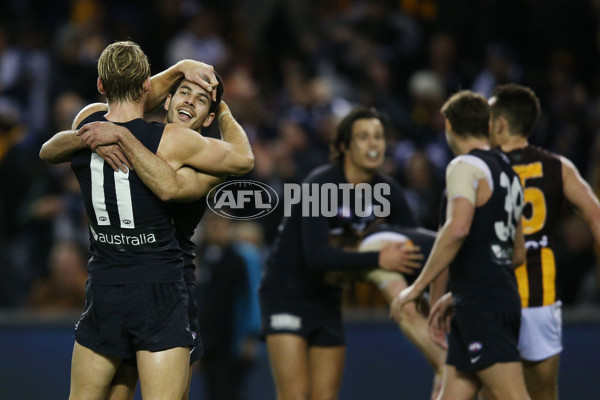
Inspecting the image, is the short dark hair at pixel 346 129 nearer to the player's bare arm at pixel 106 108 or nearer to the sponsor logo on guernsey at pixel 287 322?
the sponsor logo on guernsey at pixel 287 322

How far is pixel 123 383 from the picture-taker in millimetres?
4996

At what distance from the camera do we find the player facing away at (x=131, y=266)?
463 cm

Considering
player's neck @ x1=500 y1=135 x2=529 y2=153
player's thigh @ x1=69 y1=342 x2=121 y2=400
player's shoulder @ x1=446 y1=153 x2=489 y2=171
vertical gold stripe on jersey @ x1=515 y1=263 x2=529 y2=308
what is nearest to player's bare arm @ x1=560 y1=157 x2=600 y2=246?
player's neck @ x1=500 y1=135 x2=529 y2=153

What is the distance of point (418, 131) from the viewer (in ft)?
38.5

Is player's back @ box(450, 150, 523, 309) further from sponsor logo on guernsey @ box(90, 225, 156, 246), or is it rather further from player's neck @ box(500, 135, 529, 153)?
sponsor logo on guernsey @ box(90, 225, 156, 246)

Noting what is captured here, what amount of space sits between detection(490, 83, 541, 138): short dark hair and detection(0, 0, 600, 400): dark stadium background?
3.17 meters

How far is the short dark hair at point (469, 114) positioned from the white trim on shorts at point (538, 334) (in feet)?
3.92

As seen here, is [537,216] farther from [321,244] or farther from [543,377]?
[321,244]

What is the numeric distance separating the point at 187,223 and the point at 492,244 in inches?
71.8

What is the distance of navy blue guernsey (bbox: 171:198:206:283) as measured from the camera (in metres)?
4.94

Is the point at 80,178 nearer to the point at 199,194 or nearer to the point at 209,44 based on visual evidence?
the point at 199,194

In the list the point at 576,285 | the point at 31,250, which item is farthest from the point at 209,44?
the point at 576,285

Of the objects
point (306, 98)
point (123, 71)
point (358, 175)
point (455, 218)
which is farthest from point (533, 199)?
point (306, 98)

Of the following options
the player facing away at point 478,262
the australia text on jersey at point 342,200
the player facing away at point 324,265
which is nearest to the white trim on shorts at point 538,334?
the player facing away at point 478,262
